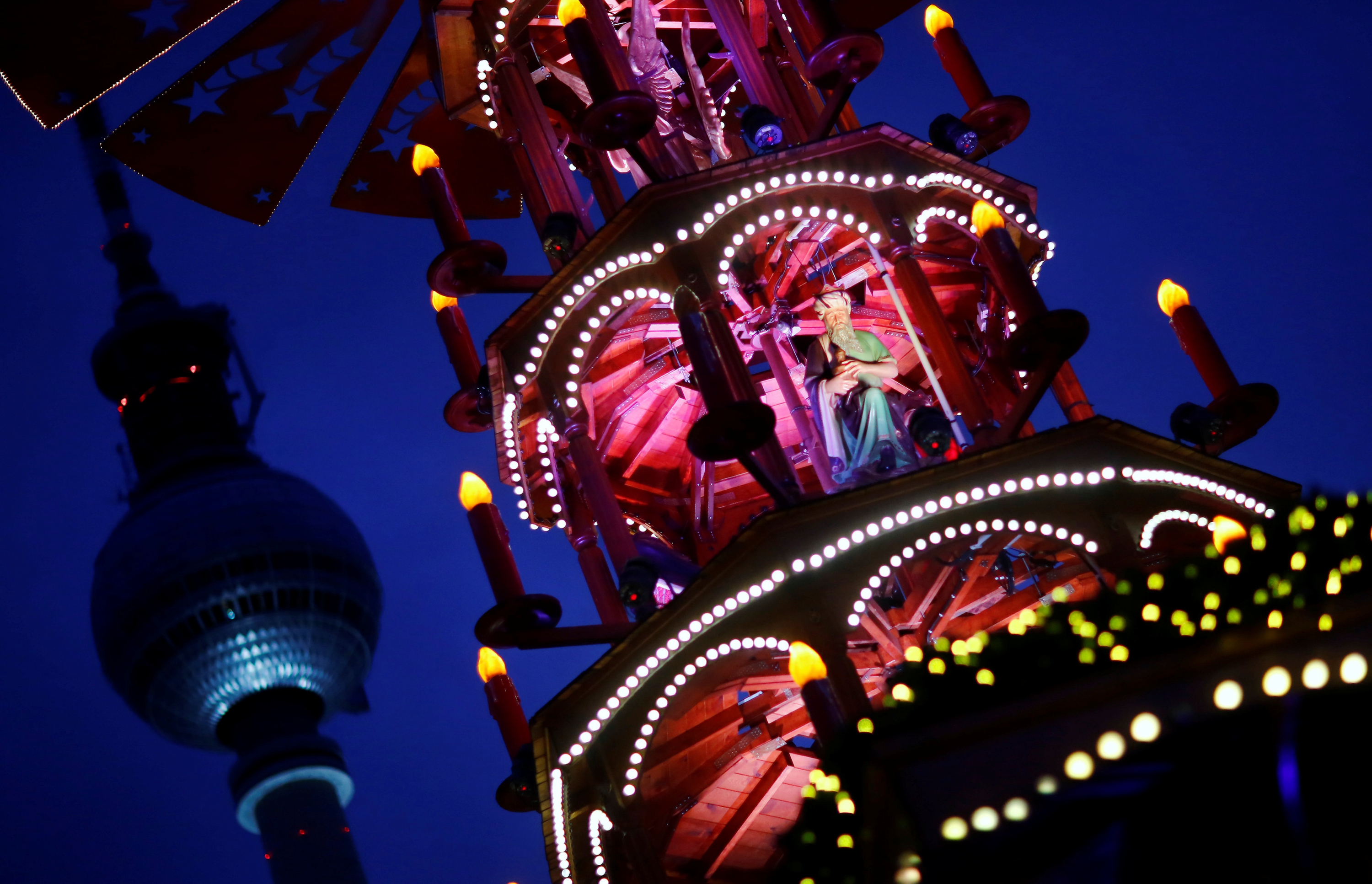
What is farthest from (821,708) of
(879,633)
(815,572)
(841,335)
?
(841,335)

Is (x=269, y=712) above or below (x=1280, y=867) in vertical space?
above

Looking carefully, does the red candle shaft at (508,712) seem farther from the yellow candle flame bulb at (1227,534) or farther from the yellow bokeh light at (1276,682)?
the yellow bokeh light at (1276,682)

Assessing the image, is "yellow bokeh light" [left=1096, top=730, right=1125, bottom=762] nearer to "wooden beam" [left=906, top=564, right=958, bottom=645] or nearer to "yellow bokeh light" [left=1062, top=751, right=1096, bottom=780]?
"yellow bokeh light" [left=1062, top=751, right=1096, bottom=780]

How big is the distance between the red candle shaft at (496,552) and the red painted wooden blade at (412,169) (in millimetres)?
6880

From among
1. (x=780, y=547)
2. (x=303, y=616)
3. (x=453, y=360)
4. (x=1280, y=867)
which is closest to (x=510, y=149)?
(x=453, y=360)

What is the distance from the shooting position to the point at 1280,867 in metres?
3.92

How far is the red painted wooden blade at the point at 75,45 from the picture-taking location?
12.6 meters

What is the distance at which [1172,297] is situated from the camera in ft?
37.0

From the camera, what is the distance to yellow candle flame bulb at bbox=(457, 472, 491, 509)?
34.9 feet

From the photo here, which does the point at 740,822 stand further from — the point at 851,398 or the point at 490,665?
the point at 851,398

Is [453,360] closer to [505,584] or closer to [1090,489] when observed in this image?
[505,584]

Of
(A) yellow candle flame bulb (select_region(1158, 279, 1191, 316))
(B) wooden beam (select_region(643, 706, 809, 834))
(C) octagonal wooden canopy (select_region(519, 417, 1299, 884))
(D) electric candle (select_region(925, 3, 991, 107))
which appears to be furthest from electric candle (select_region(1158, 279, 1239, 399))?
(B) wooden beam (select_region(643, 706, 809, 834))

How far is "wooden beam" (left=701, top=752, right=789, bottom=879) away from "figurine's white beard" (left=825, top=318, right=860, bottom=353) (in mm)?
3877

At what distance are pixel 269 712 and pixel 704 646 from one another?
86172mm
